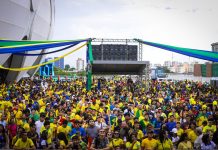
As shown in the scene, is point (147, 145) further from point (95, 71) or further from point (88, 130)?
point (95, 71)

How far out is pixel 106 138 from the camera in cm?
798

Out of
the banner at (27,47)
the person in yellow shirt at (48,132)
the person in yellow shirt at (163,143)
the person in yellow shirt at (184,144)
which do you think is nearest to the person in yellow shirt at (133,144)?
the person in yellow shirt at (163,143)

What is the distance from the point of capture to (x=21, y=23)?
2189cm

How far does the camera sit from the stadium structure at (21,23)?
1963 cm

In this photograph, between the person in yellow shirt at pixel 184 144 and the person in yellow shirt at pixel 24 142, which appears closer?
the person in yellow shirt at pixel 24 142

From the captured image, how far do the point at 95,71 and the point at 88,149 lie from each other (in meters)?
24.3

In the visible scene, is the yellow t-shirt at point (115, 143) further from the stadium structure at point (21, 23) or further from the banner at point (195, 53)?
the stadium structure at point (21, 23)

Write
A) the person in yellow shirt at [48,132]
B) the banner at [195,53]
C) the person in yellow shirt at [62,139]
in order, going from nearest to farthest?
the person in yellow shirt at [62,139] < the person in yellow shirt at [48,132] < the banner at [195,53]

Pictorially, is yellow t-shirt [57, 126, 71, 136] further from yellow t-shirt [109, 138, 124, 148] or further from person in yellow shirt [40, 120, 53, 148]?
yellow t-shirt [109, 138, 124, 148]

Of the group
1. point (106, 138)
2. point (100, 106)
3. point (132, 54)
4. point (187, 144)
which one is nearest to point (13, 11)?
point (100, 106)

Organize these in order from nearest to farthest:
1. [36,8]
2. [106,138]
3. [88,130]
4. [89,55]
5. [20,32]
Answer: [106,138] < [88,130] < [89,55] < [20,32] < [36,8]

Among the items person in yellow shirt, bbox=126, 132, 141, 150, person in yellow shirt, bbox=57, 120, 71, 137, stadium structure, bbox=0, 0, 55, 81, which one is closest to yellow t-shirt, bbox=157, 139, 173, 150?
person in yellow shirt, bbox=126, 132, 141, 150

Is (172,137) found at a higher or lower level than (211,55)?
lower

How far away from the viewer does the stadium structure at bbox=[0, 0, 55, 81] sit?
19.6 m
